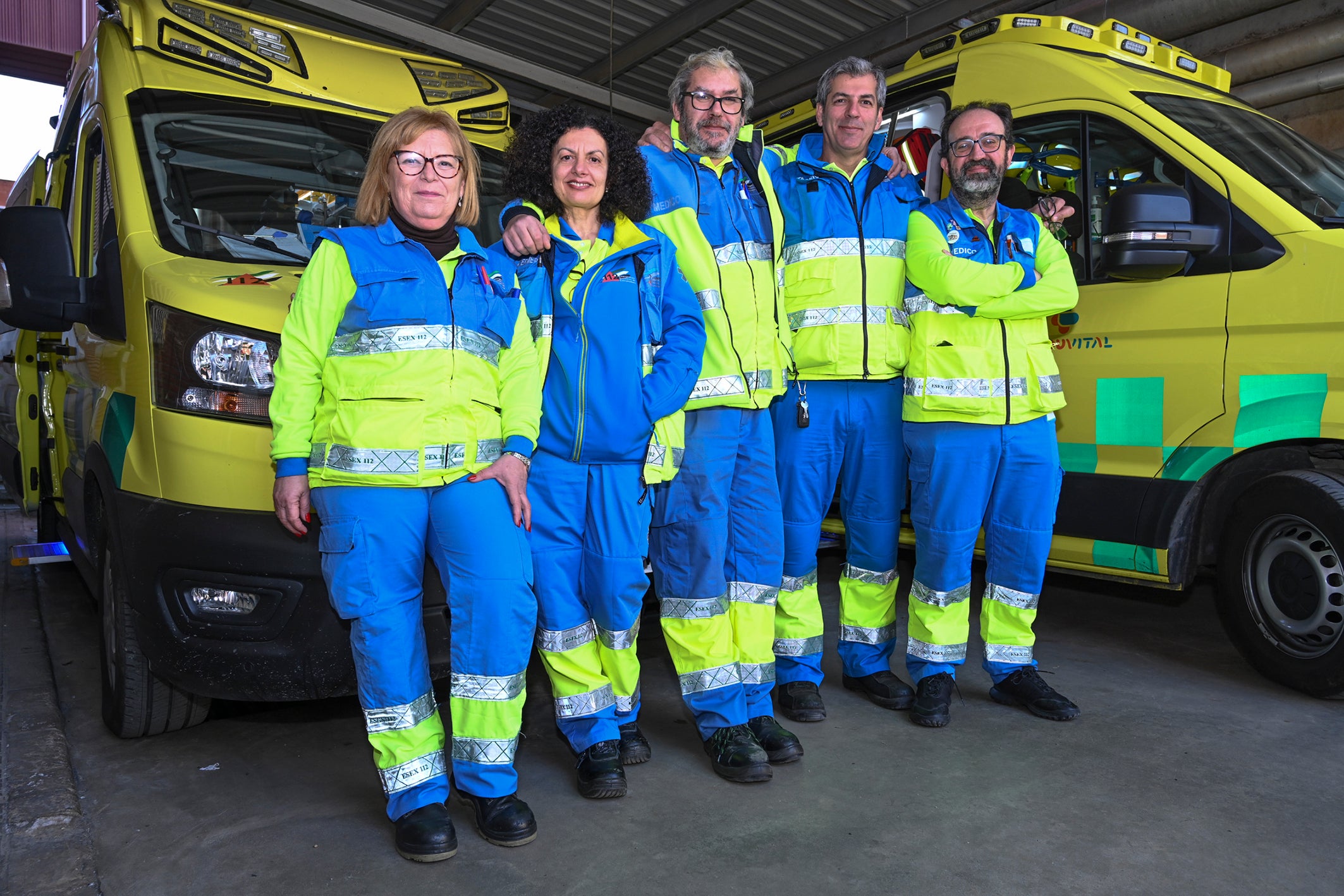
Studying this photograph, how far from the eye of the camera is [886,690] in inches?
136

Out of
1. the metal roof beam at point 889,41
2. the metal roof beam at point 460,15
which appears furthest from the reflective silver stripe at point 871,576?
the metal roof beam at point 460,15

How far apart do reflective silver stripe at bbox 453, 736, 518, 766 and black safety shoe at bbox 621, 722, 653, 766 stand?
51 cm

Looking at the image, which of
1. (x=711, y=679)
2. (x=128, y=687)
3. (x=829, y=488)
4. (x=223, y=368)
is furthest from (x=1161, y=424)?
(x=128, y=687)

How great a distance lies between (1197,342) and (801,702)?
1.87 metres

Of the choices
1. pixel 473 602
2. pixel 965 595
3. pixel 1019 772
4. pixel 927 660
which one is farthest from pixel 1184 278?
pixel 473 602

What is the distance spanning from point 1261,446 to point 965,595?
1158 millimetres

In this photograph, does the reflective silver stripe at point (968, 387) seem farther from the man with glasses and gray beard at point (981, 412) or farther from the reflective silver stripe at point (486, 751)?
the reflective silver stripe at point (486, 751)

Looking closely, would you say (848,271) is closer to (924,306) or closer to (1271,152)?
(924,306)

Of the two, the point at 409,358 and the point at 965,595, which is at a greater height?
the point at 409,358

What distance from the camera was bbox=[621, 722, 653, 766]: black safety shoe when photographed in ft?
9.75

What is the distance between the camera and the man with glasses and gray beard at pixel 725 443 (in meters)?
2.92

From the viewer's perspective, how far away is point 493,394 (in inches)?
99.7

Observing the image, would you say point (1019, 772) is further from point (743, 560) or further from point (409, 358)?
point (409, 358)

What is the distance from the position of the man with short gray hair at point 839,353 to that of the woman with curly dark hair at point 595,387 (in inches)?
24.9
